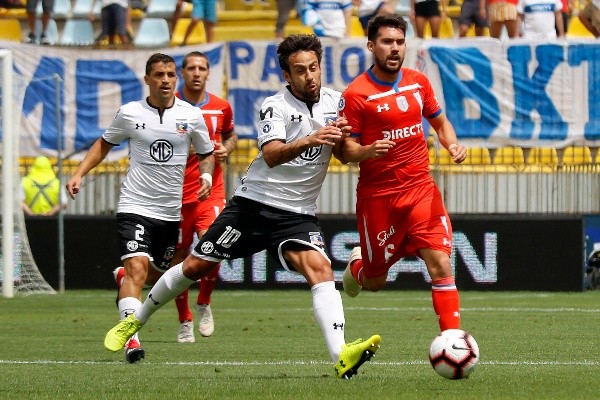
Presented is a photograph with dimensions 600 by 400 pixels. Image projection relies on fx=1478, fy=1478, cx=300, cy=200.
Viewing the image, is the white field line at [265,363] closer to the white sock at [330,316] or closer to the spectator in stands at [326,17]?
the white sock at [330,316]

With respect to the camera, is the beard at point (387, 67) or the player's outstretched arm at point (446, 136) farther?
the beard at point (387, 67)

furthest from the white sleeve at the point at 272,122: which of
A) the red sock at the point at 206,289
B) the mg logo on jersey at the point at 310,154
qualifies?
the red sock at the point at 206,289

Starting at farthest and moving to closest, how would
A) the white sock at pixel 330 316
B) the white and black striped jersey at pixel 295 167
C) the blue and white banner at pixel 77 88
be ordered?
the blue and white banner at pixel 77 88 → the white and black striped jersey at pixel 295 167 → the white sock at pixel 330 316

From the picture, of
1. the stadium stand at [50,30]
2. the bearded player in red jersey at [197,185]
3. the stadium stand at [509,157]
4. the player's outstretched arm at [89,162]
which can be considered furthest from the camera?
the stadium stand at [50,30]

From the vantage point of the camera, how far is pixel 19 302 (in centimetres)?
1750

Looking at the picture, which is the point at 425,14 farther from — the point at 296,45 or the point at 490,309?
the point at 296,45

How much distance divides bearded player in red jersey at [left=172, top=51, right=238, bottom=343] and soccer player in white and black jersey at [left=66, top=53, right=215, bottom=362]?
77 centimetres

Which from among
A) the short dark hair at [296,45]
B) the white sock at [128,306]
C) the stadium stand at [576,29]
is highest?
the stadium stand at [576,29]

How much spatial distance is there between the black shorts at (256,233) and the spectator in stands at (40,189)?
425 inches

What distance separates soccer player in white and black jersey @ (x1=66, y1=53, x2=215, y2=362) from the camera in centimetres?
1153

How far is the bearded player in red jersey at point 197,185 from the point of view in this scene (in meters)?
12.9

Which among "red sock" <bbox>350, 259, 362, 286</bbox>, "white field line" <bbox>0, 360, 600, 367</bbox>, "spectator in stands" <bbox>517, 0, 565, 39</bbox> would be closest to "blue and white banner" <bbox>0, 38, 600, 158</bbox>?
"spectator in stands" <bbox>517, 0, 565, 39</bbox>

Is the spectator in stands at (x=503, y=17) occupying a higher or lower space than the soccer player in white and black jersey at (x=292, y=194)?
higher

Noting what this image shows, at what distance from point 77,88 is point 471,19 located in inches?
234
